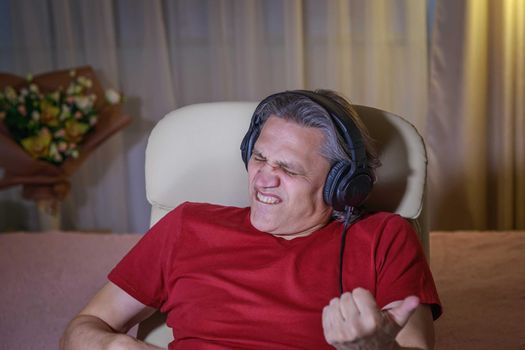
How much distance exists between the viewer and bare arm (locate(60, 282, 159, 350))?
134cm

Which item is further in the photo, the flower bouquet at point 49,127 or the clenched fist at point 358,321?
the flower bouquet at point 49,127

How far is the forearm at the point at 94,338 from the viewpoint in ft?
4.32

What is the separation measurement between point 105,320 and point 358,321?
0.66 m

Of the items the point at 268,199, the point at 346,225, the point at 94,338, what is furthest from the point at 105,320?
the point at 346,225

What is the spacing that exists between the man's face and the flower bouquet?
1.56 meters

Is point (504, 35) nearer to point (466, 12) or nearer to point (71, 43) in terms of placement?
point (466, 12)

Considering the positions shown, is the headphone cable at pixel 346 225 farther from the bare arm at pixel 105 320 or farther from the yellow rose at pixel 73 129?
the yellow rose at pixel 73 129

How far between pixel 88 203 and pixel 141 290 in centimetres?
188

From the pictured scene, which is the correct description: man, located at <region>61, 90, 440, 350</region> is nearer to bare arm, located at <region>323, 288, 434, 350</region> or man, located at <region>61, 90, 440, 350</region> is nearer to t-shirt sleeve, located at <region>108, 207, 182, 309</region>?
t-shirt sleeve, located at <region>108, 207, 182, 309</region>

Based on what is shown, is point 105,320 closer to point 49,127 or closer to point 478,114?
point 49,127

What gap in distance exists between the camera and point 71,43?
306 centimetres

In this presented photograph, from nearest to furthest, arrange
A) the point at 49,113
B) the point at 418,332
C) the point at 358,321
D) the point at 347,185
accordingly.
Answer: the point at 358,321 → the point at 418,332 → the point at 347,185 → the point at 49,113

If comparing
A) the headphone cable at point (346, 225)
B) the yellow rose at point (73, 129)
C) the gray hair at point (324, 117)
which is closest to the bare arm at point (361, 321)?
the headphone cable at point (346, 225)

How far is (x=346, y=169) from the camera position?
134cm
